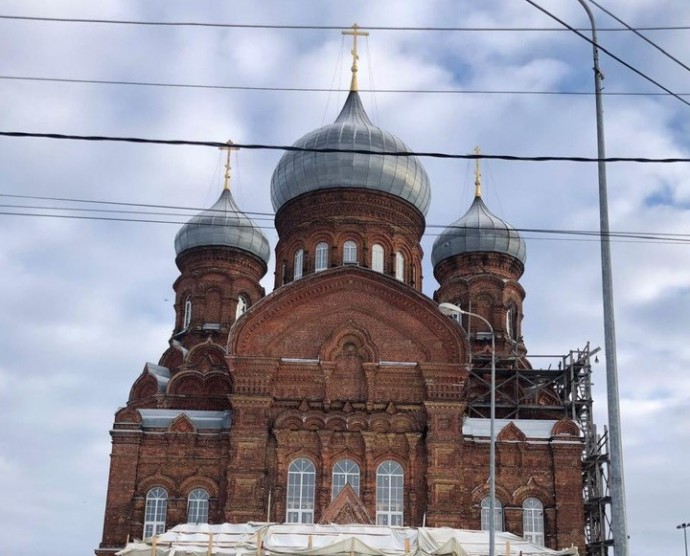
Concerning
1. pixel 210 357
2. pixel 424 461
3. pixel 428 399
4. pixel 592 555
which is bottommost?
pixel 592 555

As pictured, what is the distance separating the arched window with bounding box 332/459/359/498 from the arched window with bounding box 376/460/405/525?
65 cm

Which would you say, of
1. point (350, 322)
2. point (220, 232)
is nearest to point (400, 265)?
point (350, 322)

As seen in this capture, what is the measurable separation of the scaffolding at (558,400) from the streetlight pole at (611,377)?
19024mm

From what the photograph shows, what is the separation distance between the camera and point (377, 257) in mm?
35312

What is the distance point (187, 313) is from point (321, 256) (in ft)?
23.9

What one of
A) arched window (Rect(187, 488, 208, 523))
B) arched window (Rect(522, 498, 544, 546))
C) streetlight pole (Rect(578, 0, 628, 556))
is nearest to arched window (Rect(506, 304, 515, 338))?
arched window (Rect(522, 498, 544, 546))

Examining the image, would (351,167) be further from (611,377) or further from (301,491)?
(611,377)

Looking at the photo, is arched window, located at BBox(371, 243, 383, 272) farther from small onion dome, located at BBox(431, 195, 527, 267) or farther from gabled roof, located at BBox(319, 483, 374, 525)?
gabled roof, located at BBox(319, 483, 374, 525)

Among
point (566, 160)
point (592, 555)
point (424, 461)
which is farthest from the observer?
point (592, 555)

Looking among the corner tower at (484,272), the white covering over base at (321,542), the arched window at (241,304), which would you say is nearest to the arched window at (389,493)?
the white covering over base at (321,542)

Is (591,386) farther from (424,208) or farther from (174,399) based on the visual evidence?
(174,399)

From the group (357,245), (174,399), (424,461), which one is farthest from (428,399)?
Answer: (174,399)

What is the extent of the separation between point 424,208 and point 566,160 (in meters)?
23.4

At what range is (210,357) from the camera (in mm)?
36688
